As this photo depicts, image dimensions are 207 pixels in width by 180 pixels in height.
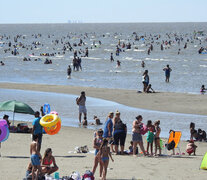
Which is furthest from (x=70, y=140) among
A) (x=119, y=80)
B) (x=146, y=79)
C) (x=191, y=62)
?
(x=191, y=62)

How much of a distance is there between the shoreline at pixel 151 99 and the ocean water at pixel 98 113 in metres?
0.81

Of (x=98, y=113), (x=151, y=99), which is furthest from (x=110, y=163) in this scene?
(x=151, y=99)

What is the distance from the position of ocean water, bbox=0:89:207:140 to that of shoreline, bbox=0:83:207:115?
81cm

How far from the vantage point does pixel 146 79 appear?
2928 cm

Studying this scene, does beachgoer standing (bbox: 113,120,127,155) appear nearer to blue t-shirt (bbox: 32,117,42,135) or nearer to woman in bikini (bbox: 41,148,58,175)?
blue t-shirt (bbox: 32,117,42,135)

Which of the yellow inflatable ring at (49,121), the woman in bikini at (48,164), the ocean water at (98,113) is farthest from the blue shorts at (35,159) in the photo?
the ocean water at (98,113)

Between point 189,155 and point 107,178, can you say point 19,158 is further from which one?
point 189,155

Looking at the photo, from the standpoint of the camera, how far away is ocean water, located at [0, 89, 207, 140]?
20252mm

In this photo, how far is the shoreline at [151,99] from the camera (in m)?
24.3

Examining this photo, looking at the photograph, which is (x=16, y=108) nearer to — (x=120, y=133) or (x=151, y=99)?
(x=120, y=133)

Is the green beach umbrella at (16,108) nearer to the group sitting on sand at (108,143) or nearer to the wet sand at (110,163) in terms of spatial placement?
the wet sand at (110,163)

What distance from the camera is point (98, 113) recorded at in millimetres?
22922

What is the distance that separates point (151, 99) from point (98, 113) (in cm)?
488

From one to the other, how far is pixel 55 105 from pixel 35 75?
729 inches
